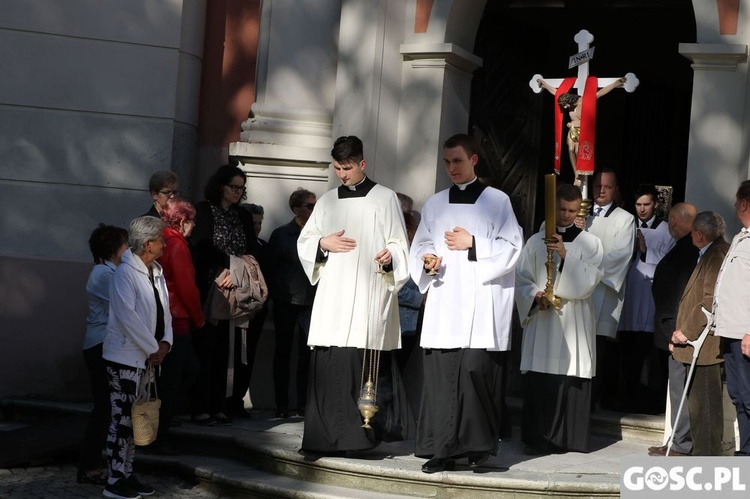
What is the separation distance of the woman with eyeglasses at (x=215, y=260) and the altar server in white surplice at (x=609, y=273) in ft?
7.61

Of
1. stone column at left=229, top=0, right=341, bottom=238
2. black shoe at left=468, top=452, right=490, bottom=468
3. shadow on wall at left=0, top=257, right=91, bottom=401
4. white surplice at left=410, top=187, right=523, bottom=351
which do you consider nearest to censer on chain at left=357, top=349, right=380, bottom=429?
white surplice at left=410, top=187, right=523, bottom=351

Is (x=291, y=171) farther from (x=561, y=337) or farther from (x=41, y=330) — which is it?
(x=561, y=337)

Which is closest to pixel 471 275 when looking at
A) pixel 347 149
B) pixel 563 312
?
pixel 347 149

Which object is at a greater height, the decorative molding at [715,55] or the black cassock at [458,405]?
the decorative molding at [715,55]

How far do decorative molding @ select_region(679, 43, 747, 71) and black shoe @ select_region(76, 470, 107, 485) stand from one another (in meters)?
4.74

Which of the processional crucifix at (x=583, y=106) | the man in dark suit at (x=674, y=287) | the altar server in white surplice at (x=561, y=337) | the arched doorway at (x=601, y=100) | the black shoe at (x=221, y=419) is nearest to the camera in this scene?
the man in dark suit at (x=674, y=287)

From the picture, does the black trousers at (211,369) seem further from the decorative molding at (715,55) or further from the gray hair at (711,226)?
the decorative molding at (715,55)

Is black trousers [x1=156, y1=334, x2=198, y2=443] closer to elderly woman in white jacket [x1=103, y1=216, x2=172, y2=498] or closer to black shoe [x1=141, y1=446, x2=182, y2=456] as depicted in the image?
black shoe [x1=141, y1=446, x2=182, y2=456]

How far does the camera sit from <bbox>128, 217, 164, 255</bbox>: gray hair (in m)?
7.46

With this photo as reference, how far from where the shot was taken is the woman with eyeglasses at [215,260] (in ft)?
29.8

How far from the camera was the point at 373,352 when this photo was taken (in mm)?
8008

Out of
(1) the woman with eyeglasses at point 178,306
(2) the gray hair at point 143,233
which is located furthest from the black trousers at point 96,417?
(2) the gray hair at point 143,233

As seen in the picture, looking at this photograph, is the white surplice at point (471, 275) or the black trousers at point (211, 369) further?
the black trousers at point (211, 369)

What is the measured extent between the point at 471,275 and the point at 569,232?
1287 millimetres
